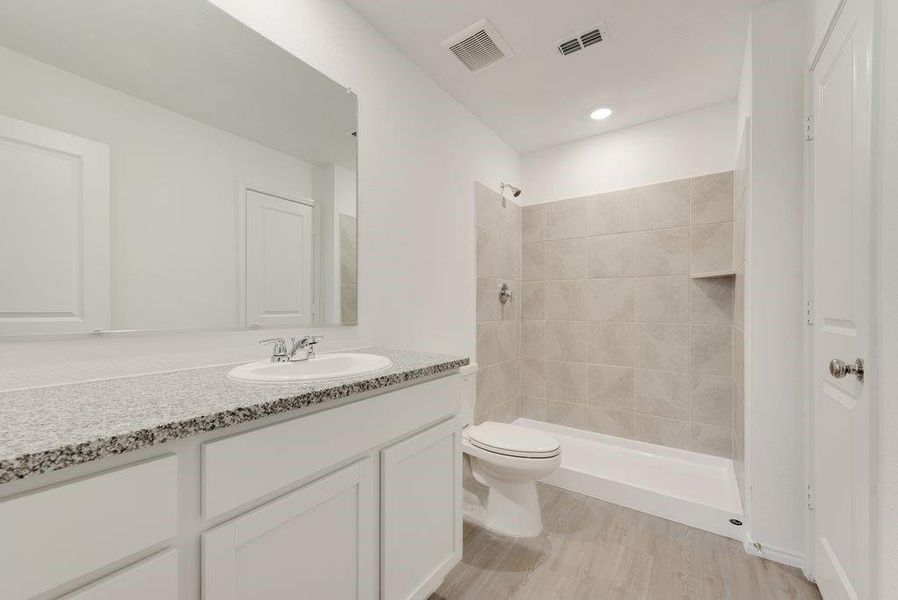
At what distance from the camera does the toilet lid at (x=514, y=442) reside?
173 centimetres

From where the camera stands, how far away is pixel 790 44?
5.09 ft

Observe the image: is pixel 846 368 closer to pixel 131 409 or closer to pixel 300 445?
pixel 300 445

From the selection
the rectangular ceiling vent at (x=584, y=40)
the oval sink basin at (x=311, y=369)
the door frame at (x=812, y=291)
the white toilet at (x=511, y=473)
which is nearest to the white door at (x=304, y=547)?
the oval sink basin at (x=311, y=369)

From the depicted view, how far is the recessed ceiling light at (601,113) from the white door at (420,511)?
2162 millimetres

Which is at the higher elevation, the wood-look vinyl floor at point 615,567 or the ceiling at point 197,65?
the ceiling at point 197,65

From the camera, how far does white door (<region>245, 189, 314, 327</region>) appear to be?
1314 mm

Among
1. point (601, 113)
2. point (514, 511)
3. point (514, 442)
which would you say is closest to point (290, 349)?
point (514, 442)

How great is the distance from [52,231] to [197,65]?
64 cm

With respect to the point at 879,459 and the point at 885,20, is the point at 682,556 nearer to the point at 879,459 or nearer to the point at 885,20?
the point at 879,459

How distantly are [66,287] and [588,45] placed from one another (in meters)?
2.20

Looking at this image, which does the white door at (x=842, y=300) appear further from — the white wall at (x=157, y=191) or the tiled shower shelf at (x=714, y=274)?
the white wall at (x=157, y=191)

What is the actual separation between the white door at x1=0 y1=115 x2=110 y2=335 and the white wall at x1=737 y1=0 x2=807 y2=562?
2265 mm

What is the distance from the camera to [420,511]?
121 cm

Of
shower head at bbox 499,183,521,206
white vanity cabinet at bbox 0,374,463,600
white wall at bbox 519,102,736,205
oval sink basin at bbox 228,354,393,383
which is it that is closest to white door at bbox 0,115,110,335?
oval sink basin at bbox 228,354,393,383
